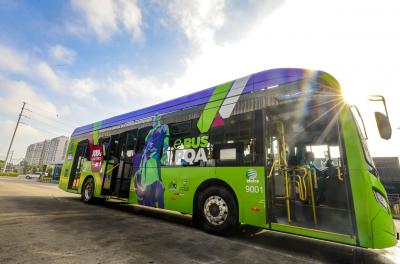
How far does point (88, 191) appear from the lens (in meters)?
9.05

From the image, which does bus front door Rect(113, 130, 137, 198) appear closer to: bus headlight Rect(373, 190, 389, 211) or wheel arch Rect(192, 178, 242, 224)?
wheel arch Rect(192, 178, 242, 224)

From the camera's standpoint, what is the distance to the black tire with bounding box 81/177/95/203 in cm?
882

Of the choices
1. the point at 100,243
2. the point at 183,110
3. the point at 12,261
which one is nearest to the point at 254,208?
the point at 100,243

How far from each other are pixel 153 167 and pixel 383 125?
541 centimetres

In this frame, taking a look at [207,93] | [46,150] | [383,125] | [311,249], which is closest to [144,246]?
[311,249]

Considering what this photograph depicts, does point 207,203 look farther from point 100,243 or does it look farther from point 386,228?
point 386,228

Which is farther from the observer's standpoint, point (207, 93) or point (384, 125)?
point (207, 93)

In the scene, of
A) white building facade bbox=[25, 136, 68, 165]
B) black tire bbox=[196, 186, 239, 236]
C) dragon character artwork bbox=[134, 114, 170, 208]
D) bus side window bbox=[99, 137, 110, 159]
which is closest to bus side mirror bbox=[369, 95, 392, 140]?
black tire bbox=[196, 186, 239, 236]

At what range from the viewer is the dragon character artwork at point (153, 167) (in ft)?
20.1

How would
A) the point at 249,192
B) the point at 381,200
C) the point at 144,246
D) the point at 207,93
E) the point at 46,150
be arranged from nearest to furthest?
the point at 381,200
the point at 144,246
the point at 249,192
the point at 207,93
the point at 46,150

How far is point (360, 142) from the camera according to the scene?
12.3 feet

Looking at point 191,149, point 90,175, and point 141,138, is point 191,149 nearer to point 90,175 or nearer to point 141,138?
point 141,138

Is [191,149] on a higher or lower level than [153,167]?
higher

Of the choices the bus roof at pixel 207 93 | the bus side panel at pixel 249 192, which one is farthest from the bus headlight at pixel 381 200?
the bus roof at pixel 207 93
